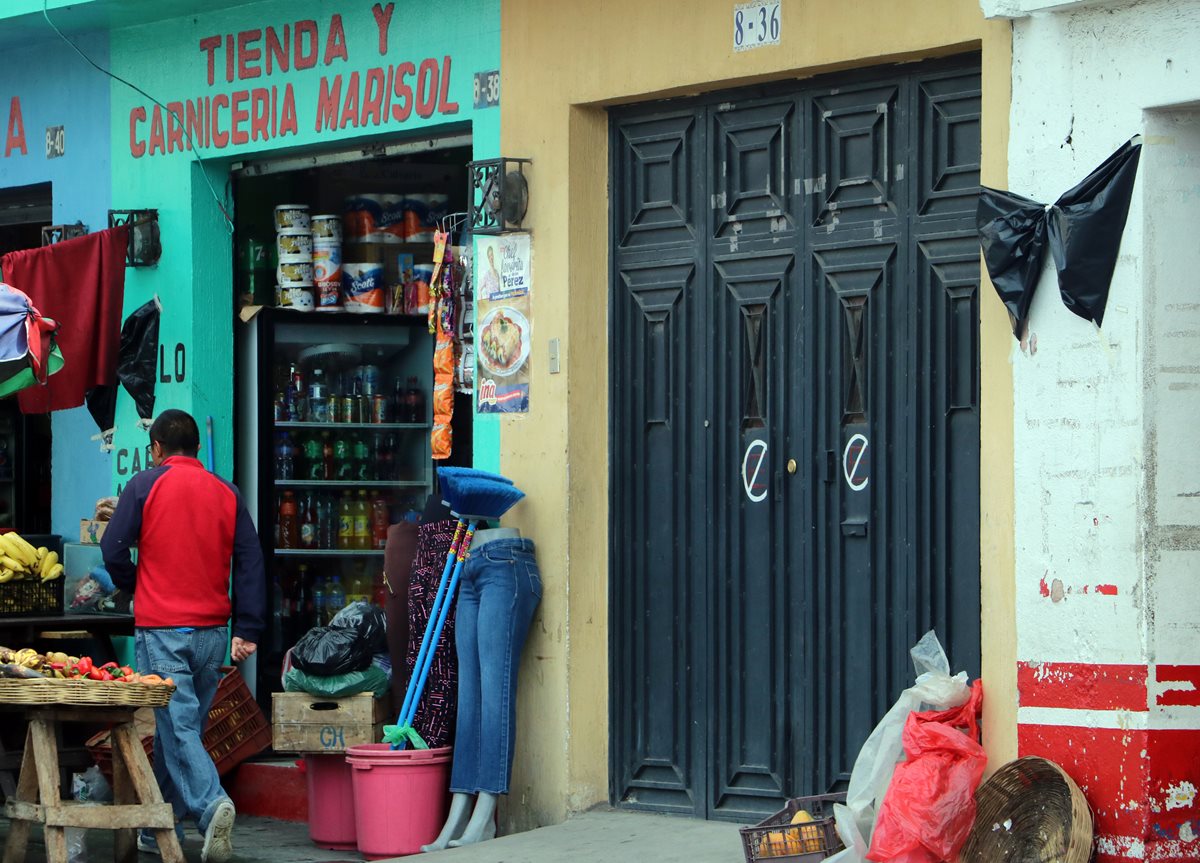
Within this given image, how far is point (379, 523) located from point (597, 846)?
3.58 m

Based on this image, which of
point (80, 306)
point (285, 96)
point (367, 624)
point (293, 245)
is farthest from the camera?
point (293, 245)

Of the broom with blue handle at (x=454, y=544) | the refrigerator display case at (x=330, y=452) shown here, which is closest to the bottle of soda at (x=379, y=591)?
the refrigerator display case at (x=330, y=452)

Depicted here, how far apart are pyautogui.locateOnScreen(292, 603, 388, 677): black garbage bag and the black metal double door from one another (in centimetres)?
130

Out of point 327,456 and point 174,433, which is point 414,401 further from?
point 174,433

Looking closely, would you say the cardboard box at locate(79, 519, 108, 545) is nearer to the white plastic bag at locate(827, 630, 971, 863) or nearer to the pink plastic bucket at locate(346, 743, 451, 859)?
the pink plastic bucket at locate(346, 743, 451, 859)

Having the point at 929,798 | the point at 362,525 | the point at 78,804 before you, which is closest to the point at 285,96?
the point at 362,525

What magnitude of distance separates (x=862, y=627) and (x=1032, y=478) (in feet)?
3.59

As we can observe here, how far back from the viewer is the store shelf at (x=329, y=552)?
10711 mm

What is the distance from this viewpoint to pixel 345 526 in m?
11.0

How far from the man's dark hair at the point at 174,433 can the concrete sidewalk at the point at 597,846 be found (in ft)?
6.17

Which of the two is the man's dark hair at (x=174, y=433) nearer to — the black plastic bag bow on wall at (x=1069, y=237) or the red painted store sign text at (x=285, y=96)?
the red painted store sign text at (x=285, y=96)

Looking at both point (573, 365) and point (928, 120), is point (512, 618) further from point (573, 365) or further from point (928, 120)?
point (928, 120)

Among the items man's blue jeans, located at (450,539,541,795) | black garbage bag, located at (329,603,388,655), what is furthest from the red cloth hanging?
man's blue jeans, located at (450,539,541,795)

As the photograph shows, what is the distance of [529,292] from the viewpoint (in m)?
8.84
